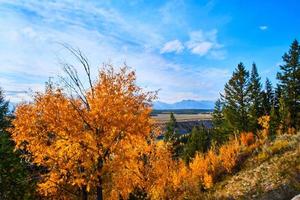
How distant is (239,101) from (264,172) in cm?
3415

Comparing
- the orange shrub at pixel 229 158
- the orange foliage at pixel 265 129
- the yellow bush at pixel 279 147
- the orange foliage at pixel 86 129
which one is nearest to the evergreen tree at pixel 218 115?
the orange foliage at pixel 265 129

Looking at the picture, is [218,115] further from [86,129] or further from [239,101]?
[86,129]

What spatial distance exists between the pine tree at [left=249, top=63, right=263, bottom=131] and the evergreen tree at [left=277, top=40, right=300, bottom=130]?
→ 4529mm

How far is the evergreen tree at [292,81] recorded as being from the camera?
50.8 m

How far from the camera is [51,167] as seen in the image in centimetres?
1708

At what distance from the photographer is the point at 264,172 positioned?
71.6ft

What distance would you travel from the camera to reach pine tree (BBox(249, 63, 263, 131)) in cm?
5454

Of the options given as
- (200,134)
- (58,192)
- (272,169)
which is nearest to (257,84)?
(200,134)

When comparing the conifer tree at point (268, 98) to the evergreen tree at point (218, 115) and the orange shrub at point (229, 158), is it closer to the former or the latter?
the evergreen tree at point (218, 115)

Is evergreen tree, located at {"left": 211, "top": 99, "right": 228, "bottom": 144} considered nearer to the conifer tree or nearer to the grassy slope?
the conifer tree

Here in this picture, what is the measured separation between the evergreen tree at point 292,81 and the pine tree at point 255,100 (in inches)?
178

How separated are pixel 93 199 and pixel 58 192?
13.8 ft

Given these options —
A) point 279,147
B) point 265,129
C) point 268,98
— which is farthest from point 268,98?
point 279,147

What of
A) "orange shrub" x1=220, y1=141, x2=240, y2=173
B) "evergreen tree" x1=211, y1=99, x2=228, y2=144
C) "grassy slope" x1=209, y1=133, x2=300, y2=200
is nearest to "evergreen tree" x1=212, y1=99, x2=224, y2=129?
"evergreen tree" x1=211, y1=99, x2=228, y2=144
